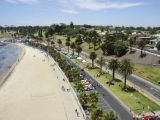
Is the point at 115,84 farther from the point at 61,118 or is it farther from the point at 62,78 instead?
the point at 61,118

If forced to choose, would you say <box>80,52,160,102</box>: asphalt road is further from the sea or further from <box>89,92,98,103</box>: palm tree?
the sea

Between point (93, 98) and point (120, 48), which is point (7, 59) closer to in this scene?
point (120, 48)

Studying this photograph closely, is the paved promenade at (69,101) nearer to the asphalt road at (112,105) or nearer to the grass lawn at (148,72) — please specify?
the asphalt road at (112,105)

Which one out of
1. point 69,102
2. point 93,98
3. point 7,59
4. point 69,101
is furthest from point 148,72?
point 7,59

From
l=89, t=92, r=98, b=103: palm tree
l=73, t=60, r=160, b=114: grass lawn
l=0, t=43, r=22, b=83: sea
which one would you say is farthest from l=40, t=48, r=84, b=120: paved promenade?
l=0, t=43, r=22, b=83: sea

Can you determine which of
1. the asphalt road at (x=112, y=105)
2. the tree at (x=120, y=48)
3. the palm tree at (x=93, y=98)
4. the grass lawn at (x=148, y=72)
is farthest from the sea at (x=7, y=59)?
the grass lawn at (x=148, y=72)
